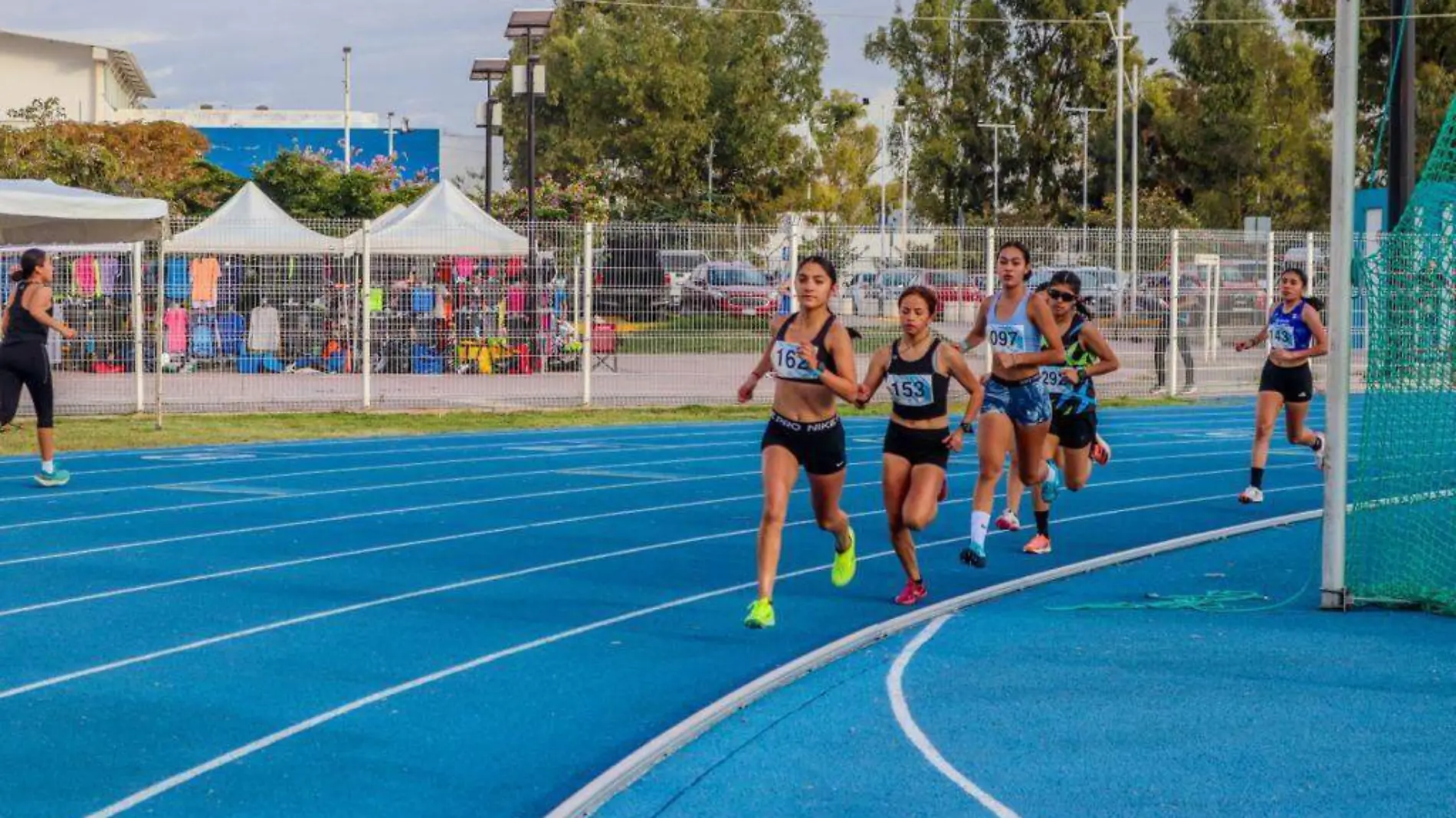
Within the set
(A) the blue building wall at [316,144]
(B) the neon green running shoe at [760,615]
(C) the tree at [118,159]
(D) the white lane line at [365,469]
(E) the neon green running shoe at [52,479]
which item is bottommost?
(D) the white lane line at [365,469]

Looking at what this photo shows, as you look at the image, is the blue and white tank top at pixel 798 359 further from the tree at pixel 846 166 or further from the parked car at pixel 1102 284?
the tree at pixel 846 166

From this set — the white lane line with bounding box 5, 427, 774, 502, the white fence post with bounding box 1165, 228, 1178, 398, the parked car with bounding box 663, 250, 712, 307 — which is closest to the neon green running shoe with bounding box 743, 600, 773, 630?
the white lane line with bounding box 5, 427, 774, 502

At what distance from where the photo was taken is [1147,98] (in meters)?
76.1

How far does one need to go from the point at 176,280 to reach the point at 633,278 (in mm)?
5404

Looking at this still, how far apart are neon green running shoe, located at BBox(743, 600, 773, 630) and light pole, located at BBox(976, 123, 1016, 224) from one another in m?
65.6

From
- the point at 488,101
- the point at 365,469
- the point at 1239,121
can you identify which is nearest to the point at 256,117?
the point at 1239,121

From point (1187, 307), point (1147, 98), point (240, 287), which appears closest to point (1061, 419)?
point (240, 287)

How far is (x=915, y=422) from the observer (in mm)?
10586

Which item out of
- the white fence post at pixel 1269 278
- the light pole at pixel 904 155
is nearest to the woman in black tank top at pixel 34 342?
the white fence post at pixel 1269 278

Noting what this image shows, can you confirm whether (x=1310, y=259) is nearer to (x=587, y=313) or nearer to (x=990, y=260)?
(x=990, y=260)

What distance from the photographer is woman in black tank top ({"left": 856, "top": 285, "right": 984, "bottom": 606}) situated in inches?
411

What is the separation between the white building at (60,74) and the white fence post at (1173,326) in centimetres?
Result: 6430

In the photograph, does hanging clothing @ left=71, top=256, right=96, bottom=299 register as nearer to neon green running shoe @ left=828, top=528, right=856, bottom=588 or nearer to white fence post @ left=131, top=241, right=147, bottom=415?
white fence post @ left=131, top=241, right=147, bottom=415

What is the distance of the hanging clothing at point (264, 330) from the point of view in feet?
79.4
